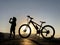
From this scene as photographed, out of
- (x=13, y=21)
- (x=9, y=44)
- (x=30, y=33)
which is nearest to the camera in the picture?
(x=9, y=44)

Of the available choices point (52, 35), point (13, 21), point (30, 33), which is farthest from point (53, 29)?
point (13, 21)

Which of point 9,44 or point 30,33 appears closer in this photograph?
point 9,44

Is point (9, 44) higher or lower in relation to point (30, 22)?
lower

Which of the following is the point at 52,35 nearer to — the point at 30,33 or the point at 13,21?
the point at 30,33

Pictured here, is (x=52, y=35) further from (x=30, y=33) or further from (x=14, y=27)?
(x=14, y=27)

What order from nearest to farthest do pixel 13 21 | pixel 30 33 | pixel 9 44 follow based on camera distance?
pixel 9 44 < pixel 30 33 < pixel 13 21

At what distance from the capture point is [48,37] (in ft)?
65.9

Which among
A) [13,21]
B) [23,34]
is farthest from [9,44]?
[13,21]

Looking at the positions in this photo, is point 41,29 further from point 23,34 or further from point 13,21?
point 13,21

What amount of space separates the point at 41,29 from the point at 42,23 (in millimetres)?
625

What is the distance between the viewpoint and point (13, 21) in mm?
24734

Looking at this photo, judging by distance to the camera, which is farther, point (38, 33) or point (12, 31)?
point (12, 31)

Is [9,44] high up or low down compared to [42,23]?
down

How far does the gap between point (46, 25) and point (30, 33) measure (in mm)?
1644
